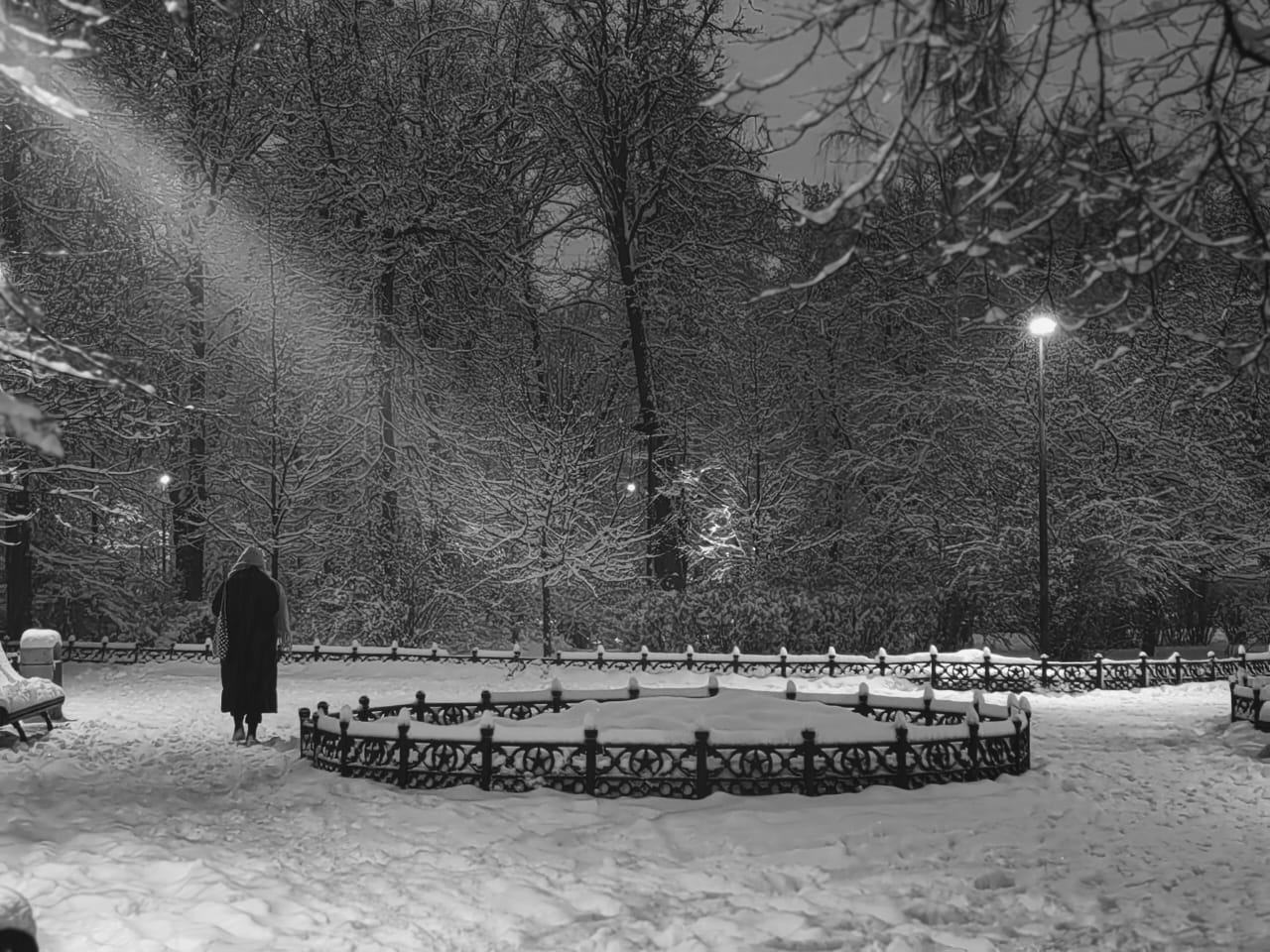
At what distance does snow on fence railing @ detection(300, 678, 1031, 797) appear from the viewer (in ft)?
30.2

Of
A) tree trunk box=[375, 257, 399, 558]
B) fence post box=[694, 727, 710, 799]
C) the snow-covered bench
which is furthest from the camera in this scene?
tree trunk box=[375, 257, 399, 558]

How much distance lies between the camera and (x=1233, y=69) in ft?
13.5

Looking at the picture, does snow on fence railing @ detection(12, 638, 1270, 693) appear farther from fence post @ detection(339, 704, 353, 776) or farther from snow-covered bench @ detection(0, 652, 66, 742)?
fence post @ detection(339, 704, 353, 776)

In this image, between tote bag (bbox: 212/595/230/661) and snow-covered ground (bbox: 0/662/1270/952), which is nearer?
snow-covered ground (bbox: 0/662/1270/952)

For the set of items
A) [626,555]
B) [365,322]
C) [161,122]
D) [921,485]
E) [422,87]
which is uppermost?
[422,87]

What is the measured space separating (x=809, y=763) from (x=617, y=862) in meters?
2.40

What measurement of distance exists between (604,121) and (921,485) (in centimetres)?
1306

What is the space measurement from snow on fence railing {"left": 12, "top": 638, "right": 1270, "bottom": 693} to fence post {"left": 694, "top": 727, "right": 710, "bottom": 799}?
34.9 ft

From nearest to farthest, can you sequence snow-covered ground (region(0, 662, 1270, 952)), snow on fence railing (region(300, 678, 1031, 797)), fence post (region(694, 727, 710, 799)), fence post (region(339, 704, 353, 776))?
1. snow-covered ground (region(0, 662, 1270, 952))
2. fence post (region(694, 727, 710, 799))
3. snow on fence railing (region(300, 678, 1031, 797))
4. fence post (region(339, 704, 353, 776))

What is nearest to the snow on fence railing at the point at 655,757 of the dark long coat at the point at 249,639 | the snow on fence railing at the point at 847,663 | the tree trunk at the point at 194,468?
the dark long coat at the point at 249,639

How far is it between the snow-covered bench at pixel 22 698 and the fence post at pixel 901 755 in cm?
875

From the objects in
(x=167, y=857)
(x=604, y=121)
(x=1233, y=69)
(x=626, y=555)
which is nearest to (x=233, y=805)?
(x=167, y=857)

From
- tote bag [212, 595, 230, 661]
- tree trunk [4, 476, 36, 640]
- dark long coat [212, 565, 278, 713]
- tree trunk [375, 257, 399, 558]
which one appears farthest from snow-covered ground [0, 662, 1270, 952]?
tree trunk [375, 257, 399, 558]

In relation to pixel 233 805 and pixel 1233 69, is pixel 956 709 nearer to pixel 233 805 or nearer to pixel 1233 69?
pixel 233 805
